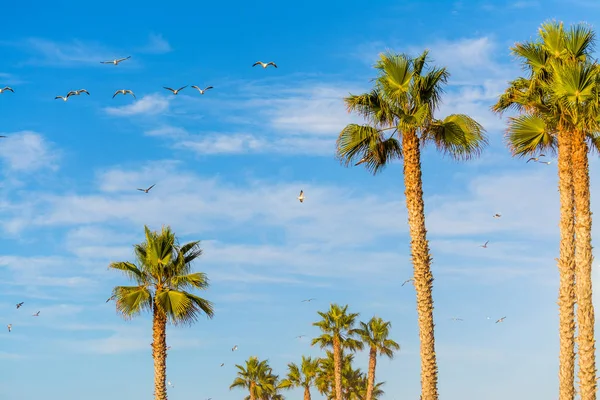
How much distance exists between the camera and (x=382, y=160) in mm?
33000

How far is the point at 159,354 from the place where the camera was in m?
39.4

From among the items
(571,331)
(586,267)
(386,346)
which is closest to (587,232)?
(586,267)

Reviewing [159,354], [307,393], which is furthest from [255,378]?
[159,354]

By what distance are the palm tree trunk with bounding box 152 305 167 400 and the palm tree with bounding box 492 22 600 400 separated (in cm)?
1723

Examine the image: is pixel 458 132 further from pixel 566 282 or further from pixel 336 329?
pixel 336 329

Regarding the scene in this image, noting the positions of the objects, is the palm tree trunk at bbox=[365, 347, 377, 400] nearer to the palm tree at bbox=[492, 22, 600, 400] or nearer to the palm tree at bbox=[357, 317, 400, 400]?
the palm tree at bbox=[357, 317, 400, 400]

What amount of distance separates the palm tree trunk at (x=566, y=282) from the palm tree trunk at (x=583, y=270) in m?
0.29

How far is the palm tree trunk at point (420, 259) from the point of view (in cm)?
2886

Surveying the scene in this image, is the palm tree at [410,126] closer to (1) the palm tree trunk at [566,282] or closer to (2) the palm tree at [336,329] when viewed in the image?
(1) the palm tree trunk at [566,282]

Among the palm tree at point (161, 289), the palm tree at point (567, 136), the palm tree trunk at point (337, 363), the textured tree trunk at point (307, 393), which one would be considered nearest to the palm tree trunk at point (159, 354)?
the palm tree at point (161, 289)

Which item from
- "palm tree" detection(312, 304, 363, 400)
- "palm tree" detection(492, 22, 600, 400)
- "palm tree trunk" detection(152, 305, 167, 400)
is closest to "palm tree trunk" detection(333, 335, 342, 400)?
"palm tree" detection(312, 304, 363, 400)

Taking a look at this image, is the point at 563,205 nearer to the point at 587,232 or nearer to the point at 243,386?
the point at 587,232

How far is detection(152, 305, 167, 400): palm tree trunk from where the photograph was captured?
39.3 metres

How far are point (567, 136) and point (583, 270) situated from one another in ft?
16.1
